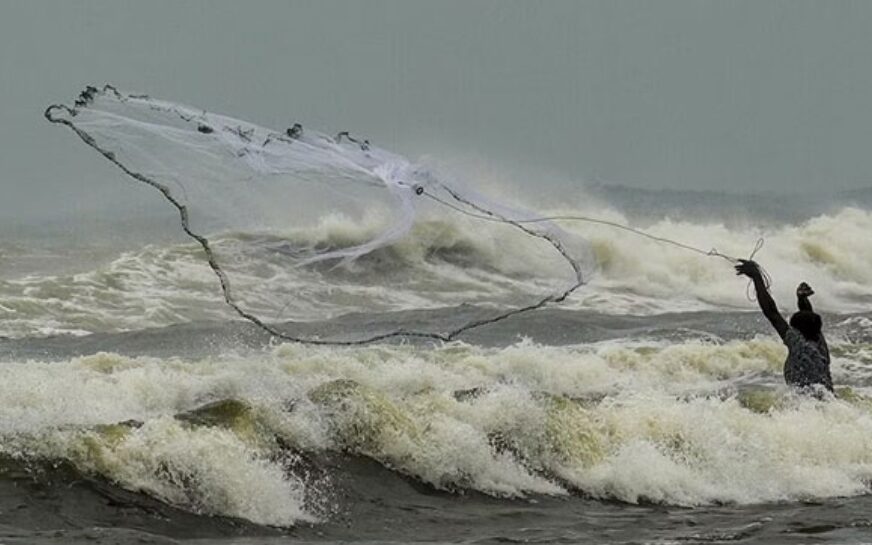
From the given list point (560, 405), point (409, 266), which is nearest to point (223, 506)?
Answer: point (560, 405)

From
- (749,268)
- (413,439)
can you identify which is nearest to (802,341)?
(749,268)

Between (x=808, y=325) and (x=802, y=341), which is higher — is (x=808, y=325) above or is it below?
above

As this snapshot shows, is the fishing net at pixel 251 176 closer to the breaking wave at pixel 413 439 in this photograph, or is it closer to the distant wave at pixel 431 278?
the distant wave at pixel 431 278

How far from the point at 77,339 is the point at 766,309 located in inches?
447

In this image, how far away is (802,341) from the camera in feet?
41.1

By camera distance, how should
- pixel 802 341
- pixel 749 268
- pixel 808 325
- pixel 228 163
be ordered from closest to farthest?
pixel 228 163 → pixel 749 268 → pixel 802 341 → pixel 808 325

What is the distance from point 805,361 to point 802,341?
0.28 meters

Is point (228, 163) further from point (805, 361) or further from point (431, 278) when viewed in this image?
point (431, 278)

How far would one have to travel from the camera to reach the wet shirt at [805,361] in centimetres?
1255

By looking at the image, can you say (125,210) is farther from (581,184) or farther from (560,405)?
(560,405)

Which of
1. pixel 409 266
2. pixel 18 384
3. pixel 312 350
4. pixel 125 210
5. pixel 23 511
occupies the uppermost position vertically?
pixel 125 210

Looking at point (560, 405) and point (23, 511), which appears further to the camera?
point (560, 405)

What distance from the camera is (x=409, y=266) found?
28.8 meters

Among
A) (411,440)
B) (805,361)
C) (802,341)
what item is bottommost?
(411,440)
